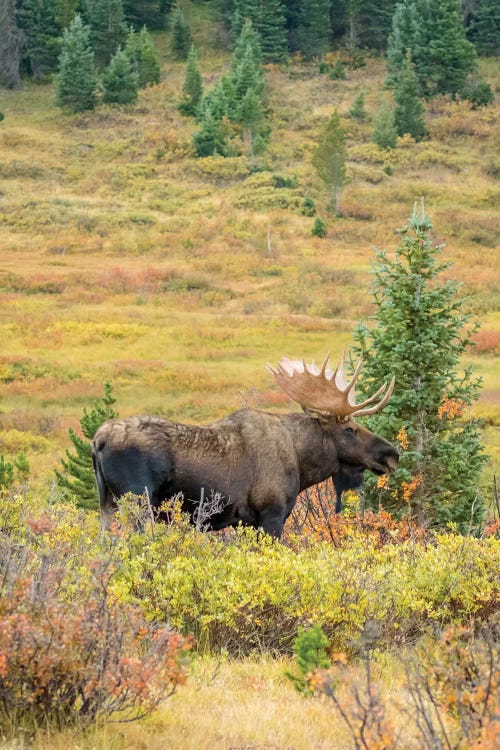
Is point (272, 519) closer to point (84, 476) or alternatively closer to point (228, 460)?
point (228, 460)

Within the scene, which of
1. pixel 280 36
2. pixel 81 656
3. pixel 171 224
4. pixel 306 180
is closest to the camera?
pixel 81 656

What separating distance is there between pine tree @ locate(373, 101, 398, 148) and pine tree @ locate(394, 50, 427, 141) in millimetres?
1302

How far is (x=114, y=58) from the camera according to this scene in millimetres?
82062

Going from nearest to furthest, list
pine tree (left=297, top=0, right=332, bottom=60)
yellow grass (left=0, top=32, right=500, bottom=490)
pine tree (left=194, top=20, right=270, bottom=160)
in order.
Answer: yellow grass (left=0, top=32, right=500, bottom=490), pine tree (left=194, top=20, right=270, bottom=160), pine tree (left=297, top=0, right=332, bottom=60)

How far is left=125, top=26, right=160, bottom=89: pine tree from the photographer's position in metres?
85.9

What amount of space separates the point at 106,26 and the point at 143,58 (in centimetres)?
765

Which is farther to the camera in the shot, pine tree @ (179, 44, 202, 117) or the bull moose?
pine tree @ (179, 44, 202, 117)

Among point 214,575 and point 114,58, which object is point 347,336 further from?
point 114,58

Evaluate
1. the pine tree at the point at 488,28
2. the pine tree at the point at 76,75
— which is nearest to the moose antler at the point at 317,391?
the pine tree at the point at 76,75

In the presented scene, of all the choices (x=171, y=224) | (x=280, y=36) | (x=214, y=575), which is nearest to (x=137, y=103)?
(x=280, y=36)

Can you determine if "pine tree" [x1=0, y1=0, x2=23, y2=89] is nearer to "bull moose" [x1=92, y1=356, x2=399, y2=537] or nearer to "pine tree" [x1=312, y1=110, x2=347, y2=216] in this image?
"pine tree" [x1=312, y1=110, x2=347, y2=216]

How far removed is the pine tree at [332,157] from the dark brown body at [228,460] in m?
52.7

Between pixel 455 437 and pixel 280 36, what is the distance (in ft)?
279

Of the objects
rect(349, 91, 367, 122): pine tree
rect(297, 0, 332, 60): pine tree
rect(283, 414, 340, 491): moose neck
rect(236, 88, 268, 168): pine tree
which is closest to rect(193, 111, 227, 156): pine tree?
rect(236, 88, 268, 168): pine tree
